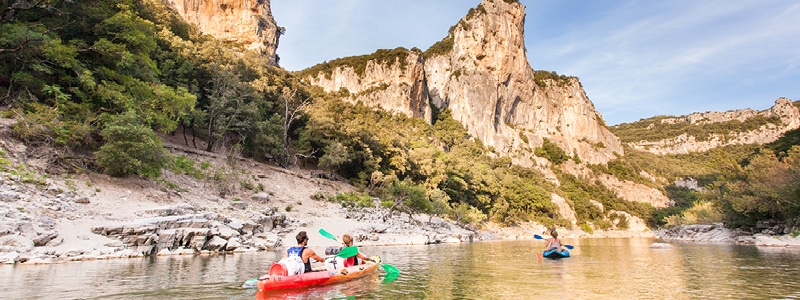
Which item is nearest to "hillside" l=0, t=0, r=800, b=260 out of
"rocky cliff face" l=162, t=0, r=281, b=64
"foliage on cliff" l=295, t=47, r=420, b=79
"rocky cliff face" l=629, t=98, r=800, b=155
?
"rocky cliff face" l=162, t=0, r=281, b=64

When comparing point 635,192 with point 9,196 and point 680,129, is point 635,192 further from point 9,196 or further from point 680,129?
point 9,196

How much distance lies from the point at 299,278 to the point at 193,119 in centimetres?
2861

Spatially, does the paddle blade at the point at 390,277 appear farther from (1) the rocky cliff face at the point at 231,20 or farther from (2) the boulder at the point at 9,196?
(1) the rocky cliff face at the point at 231,20

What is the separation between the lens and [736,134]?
150 m

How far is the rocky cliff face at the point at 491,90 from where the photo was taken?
97812mm

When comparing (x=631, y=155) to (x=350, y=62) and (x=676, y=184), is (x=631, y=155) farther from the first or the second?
(x=350, y=62)

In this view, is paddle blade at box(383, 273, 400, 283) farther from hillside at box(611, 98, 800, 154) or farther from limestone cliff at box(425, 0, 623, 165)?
hillside at box(611, 98, 800, 154)

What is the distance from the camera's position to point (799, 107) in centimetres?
15075

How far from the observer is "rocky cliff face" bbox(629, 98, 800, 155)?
144m

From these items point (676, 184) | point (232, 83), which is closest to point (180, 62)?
point (232, 83)

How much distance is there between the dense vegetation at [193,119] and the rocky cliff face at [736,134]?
360 ft

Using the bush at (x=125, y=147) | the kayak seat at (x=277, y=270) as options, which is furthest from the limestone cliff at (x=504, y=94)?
the kayak seat at (x=277, y=270)

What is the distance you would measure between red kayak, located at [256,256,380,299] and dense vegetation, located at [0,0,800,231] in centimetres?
1331

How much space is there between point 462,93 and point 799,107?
13311 centimetres
